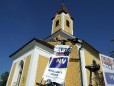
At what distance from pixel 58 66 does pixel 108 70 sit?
4.99 ft

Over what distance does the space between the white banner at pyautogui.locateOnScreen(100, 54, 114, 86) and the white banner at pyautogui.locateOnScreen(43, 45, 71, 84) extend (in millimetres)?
1153

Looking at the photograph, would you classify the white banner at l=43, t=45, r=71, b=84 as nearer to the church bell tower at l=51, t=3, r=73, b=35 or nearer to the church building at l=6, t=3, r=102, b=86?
the church building at l=6, t=3, r=102, b=86

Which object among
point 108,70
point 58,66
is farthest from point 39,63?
point 108,70

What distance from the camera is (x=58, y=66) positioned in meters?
5.42

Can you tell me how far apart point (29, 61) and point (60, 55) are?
9.40m

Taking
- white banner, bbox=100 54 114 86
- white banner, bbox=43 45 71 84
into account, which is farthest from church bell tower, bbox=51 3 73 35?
white banner, bbox=100 54 114 86

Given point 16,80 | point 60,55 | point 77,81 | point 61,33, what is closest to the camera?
point 60,55

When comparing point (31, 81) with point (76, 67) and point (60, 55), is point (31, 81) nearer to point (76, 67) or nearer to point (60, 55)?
point (76, 67)

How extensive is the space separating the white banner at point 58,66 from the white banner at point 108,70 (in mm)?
1153

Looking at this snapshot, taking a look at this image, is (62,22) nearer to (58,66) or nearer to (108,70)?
(58,66)

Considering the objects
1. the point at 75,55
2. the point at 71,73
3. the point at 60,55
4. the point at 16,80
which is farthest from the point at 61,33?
the point at 60,55

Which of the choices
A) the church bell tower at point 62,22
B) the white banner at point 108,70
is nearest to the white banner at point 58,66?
the white banner at point 108,70

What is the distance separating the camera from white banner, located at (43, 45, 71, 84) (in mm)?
5234

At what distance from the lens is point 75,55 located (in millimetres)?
16234
